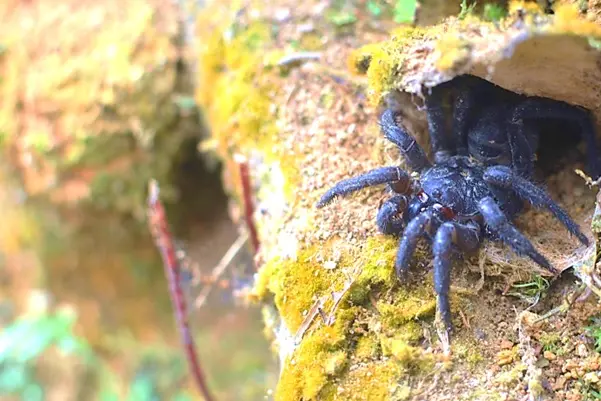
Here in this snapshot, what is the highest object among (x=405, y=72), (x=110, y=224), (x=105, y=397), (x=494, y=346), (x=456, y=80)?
(x=405, y=72)

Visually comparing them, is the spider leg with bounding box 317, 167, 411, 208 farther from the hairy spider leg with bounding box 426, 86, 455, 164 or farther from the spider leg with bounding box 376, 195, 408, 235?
the hairy spider leg with bounding box 426, 86, 455, 164

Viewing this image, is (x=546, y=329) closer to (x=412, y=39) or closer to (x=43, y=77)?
(x=412, y=39)

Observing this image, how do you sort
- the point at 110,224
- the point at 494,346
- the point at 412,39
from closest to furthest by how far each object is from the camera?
the point at 494,346 → the point at 412,39 → the point at 110,224

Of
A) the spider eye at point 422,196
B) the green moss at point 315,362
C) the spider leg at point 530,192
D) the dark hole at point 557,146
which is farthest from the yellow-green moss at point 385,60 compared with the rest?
the green moss at point 315,362

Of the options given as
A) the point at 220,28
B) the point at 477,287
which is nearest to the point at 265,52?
the point at 220,28

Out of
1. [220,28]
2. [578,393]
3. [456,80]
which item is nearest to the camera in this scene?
[578,393]

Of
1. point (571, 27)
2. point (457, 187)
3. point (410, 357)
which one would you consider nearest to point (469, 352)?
point (410, 357)

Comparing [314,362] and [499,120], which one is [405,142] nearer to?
[499,120]

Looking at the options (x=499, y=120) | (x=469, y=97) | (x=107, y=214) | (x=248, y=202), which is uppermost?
(x=469, y=97)
